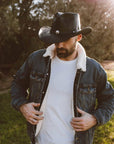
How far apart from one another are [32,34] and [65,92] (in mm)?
7069

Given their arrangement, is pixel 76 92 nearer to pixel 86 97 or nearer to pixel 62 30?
pixel 86 97

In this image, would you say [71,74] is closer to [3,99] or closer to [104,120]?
[104,120]

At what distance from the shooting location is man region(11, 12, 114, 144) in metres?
2.00

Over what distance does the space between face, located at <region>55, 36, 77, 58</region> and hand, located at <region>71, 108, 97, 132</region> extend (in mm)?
607

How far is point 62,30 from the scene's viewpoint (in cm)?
204

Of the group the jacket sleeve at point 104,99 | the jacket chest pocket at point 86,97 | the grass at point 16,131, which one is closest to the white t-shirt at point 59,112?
the jacket chest pocket at point 86,97

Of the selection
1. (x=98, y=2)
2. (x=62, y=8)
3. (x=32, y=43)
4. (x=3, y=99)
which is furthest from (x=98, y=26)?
(x=3, y=99)

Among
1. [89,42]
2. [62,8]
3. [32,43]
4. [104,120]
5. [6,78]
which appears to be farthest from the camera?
[6,78]

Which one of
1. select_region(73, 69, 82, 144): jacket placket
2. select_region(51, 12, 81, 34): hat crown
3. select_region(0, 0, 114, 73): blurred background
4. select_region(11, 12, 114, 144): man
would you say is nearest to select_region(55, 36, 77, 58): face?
select_region(11, 12, 114, 144): man

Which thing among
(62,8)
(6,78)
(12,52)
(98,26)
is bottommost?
(6,78)

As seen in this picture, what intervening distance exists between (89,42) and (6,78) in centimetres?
487

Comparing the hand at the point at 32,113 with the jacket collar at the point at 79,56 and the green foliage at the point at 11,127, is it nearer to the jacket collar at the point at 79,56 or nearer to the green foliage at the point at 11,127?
the jacket collar at the point at 79,56

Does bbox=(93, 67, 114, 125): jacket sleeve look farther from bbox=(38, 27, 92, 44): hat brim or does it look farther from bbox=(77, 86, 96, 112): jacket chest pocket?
bbox=(38, 27, 92, 44): hat brim

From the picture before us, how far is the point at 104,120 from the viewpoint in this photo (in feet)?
6.58
